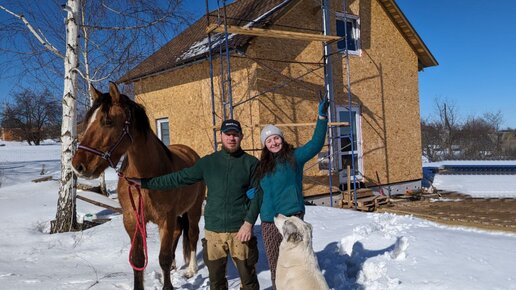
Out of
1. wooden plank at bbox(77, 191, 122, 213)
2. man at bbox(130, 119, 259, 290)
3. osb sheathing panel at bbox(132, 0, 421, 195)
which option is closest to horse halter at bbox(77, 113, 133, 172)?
man at bbox(130, 119, 259, 290)

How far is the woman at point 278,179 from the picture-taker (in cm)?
322

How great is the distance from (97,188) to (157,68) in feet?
15.3

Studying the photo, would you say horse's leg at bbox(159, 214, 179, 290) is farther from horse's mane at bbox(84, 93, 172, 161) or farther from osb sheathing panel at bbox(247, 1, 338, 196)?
osb sheathing panel at bbox(247, 1, 338, 196)

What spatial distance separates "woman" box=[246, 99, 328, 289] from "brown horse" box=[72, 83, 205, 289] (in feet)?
3.81

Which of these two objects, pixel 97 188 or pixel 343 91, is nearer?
pixel 343 91

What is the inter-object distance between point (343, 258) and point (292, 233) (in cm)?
243

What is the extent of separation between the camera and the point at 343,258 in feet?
15.6

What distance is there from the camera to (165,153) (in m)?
4.18

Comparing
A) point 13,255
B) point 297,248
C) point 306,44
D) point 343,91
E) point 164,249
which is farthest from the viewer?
point 343,91

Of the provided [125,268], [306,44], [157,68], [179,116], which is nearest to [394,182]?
[306,44]

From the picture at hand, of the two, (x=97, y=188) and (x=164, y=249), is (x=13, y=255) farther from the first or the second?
(x=97, y=188)

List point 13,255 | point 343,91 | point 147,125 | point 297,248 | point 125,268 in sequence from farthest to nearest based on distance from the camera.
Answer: point 343,91 → point 13,255 → point 125,268 → point 147,125 → point 297,248

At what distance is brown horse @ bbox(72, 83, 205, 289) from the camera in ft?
10.4

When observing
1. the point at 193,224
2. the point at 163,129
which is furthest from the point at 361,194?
the point at 163,129
